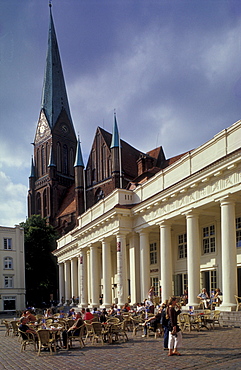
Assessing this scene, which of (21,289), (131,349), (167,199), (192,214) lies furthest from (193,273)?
(21,289)

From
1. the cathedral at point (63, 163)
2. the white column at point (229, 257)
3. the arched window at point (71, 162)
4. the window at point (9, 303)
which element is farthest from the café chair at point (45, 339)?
the arched window at point (71, 162)

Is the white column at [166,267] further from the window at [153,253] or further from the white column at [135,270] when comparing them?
the window at [153,253]

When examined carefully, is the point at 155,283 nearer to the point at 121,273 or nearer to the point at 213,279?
the point at 121,273

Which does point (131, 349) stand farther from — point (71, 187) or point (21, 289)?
point (71, 187)

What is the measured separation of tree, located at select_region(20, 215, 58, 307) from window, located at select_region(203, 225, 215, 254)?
36.9m

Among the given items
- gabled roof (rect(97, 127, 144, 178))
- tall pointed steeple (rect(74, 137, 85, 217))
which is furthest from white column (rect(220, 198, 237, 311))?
tall pointed steeple (rect(74, 137, 85, 217))

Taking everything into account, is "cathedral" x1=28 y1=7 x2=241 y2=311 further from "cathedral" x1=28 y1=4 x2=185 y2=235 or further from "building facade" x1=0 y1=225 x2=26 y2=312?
"cathedral" x1=28 y1=4 x2=185 y2=235

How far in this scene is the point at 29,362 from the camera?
11992 mm

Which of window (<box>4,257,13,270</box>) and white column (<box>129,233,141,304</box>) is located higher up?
white column (<box>129,233,141,304</box>)

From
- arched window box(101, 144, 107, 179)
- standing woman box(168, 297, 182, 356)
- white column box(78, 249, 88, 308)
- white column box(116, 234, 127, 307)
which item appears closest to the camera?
standing woman box(168, 297, 182, 356)

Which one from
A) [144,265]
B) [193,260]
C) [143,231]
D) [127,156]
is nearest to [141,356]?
[193,260]

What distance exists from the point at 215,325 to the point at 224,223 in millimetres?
4383

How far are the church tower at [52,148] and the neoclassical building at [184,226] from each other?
52.0 m

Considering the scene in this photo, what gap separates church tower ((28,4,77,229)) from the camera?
86.5 meters
